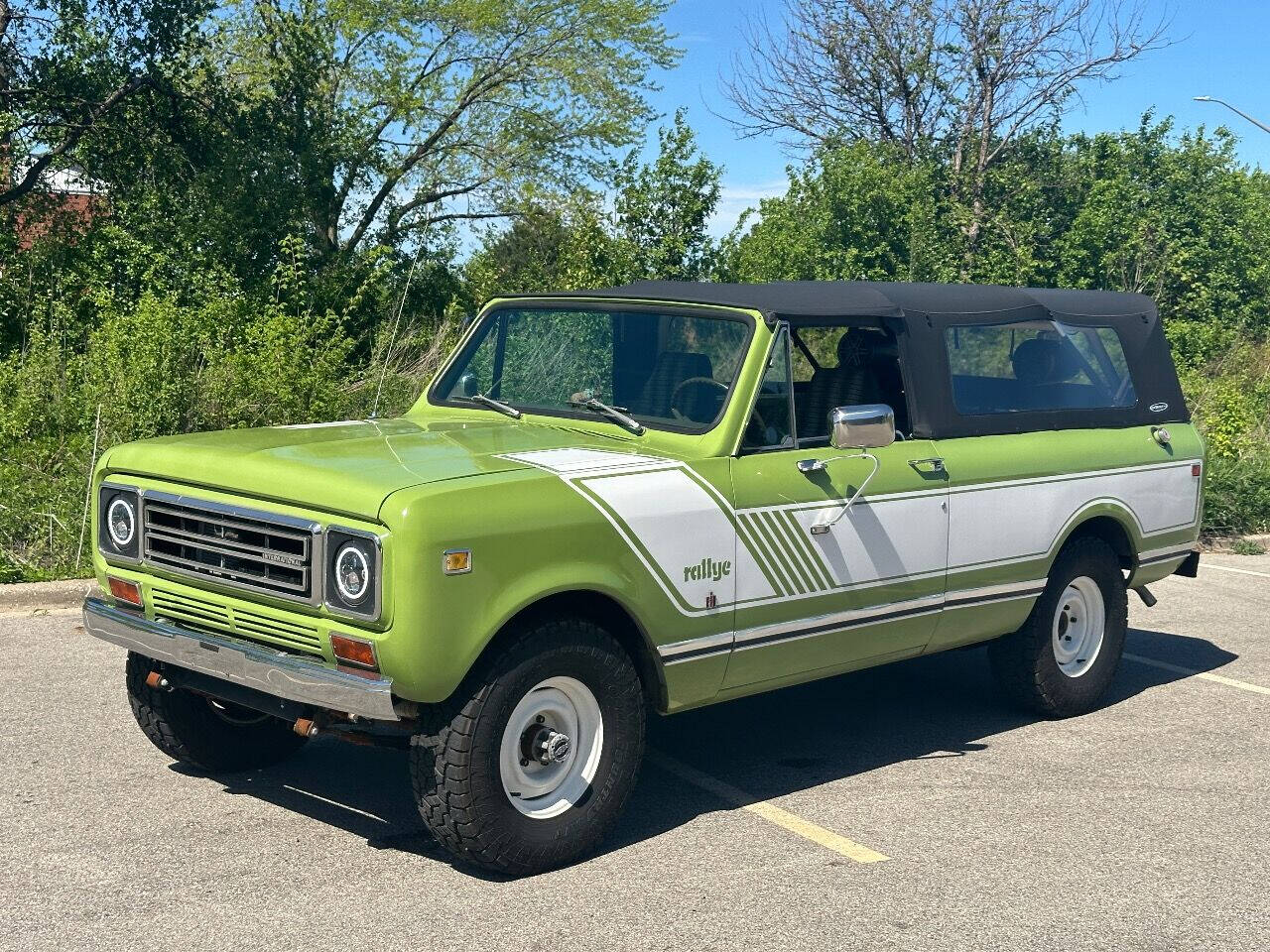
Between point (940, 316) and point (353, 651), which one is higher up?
point (940, 316)

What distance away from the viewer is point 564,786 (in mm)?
5219

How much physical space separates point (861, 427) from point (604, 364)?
1.17 meters

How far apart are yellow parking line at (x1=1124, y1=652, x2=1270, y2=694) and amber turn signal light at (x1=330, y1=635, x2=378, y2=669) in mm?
5313

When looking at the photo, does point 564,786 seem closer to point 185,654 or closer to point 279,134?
point 185,654

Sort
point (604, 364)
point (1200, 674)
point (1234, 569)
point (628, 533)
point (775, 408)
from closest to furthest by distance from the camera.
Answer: point (628, 533), point (775, 408), point (604, 364), point (1200, 674), point (1234, 569)

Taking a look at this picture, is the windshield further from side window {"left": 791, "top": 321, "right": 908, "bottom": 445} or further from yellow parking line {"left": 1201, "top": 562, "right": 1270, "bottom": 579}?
yellow parking line {"left": 1201, "top": 562, "right": 1270, "bottom": 579}

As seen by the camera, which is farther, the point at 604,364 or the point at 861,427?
the point at 604,364

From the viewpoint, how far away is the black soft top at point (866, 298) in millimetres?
6281

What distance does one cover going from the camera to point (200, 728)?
5.99 meters

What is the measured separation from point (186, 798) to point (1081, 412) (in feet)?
14.7

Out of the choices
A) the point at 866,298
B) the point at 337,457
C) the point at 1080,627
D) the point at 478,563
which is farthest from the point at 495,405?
the point at 1080,627

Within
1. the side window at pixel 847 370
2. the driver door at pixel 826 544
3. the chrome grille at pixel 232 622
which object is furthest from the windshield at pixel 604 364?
the chrome grille at pixel 232 622

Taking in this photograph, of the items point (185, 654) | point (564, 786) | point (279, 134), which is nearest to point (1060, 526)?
point (564, 786)

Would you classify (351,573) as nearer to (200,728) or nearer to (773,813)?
(200,728)
